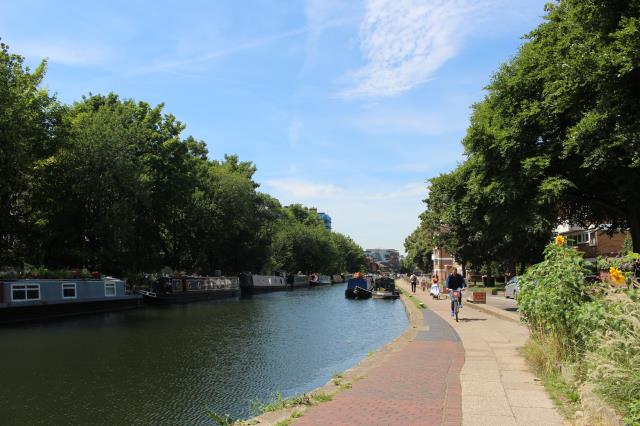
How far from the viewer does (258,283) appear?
247 ft

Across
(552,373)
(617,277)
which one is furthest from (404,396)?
(617,277)

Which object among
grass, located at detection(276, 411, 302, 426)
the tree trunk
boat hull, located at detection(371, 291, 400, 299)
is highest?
the tree trunk

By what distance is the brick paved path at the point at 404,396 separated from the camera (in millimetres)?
6875

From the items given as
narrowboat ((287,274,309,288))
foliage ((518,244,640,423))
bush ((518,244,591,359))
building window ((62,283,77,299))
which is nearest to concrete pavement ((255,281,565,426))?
foliage ((518,244,640,423))

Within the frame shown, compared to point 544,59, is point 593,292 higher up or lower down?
lower down

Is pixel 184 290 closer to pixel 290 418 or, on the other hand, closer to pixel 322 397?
pixel 322 397

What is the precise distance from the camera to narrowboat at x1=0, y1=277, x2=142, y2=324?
28.6m

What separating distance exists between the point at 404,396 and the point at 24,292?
2807 centimetres

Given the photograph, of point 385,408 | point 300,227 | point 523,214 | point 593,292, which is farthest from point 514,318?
point 300,227

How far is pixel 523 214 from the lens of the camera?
22750mm

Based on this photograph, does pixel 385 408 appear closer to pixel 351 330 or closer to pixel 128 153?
pixel 351 330

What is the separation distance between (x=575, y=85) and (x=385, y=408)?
15.0 meters

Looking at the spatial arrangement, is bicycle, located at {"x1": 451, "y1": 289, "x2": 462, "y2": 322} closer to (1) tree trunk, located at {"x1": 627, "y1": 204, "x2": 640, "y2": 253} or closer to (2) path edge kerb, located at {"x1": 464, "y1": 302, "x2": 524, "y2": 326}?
(2) path edge kerb, located at {"x1": 464, "y1": 302, "x2": 524, "y2": 326}

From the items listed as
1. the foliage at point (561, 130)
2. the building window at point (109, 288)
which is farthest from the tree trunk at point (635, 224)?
the building window at point (109, 288)
